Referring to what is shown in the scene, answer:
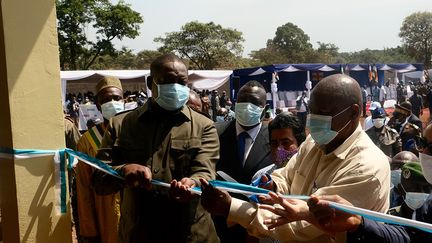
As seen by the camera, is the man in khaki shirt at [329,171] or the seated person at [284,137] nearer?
the man in khaki shirt at [329,171]

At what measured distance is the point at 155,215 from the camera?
254 centimetres

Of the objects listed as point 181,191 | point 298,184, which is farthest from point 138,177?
point 298,184

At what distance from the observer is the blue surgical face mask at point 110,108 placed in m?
4.01

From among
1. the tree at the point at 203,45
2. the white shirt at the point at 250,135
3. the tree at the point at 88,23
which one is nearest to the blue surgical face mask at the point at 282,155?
the white shirt at the point at 250,135

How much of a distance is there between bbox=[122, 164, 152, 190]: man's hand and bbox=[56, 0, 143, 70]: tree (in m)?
33.2

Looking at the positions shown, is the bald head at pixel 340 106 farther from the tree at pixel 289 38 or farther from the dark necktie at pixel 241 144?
the tree at pixel 289 38

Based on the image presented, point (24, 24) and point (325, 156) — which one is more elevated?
point (24, 24)

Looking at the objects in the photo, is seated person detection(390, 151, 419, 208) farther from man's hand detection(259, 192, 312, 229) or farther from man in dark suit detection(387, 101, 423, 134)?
man in dark suit detection(387, 101, 423, 134)

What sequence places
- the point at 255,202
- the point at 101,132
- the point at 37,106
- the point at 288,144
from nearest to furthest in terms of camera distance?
the point at 255,202 → the point at 37,106 → the point at 288,144 → the point at 101,132

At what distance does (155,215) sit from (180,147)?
0.39m

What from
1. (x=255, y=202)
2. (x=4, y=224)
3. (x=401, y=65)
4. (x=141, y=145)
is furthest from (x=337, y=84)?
(x=401, y=65)

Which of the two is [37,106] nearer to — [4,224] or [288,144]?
[4,224]

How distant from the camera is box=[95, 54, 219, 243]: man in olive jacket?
2.52 meters

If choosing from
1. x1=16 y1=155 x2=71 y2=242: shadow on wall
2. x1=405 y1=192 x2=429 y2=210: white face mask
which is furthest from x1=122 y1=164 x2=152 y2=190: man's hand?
x1=405 y1=192 x2=429 y2=210: white face mask
